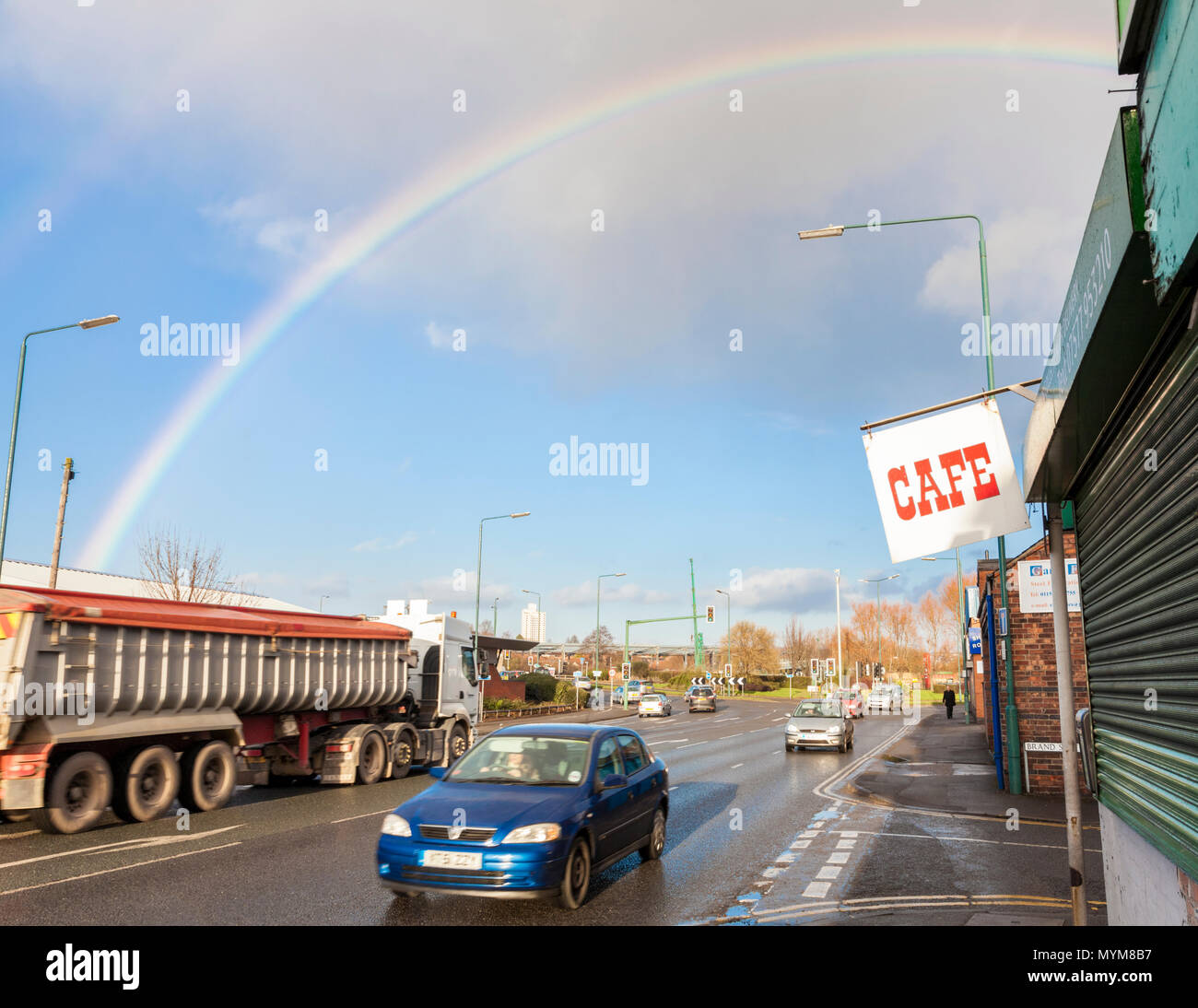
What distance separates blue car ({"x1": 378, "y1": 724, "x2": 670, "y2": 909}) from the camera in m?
7.43

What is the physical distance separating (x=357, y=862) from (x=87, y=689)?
4522 millimetres

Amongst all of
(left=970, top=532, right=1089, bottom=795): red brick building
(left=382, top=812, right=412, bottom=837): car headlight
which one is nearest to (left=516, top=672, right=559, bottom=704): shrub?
(left=970, top=532, right=1089, bottom=795): red brick building

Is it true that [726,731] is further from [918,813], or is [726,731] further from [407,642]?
[918,813]

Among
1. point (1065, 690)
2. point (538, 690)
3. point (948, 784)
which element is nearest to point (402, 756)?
point (948, 784)

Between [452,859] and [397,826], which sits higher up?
[397,826]

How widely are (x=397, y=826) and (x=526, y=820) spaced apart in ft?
3.57

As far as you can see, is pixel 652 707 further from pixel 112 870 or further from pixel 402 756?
pixel 112 870

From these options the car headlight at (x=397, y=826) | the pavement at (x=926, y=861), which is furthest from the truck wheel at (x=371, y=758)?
the car headlight at (x=397, y=826)

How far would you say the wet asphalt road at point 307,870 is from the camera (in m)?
7.72

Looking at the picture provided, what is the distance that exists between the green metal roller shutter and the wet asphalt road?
361 centimetres

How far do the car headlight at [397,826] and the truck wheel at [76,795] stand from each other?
241 inches

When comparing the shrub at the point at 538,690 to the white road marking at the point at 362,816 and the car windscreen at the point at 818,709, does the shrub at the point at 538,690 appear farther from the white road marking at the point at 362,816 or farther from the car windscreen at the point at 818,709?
the white road marking at the point at 362,816

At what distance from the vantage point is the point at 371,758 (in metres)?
17.7
